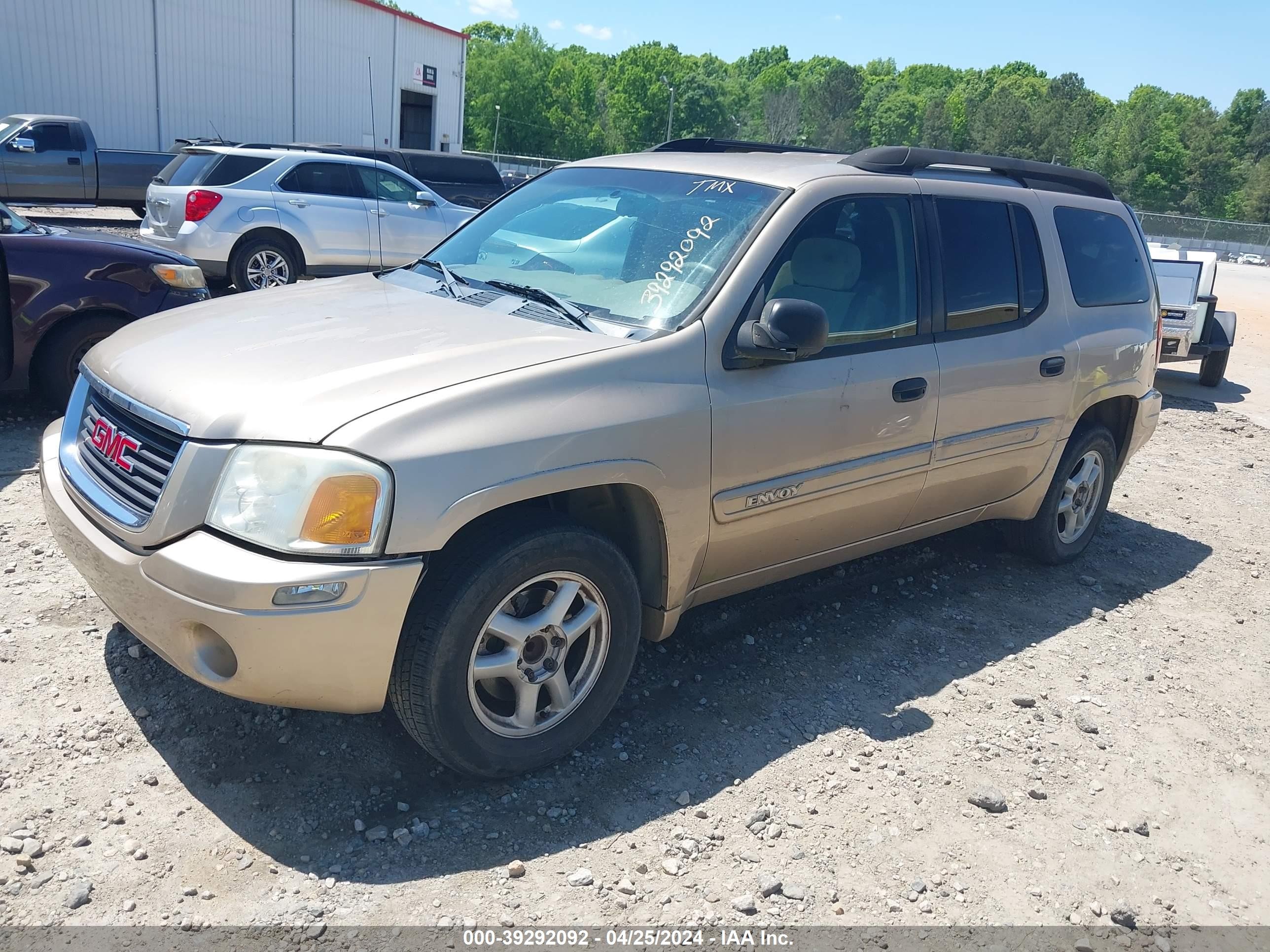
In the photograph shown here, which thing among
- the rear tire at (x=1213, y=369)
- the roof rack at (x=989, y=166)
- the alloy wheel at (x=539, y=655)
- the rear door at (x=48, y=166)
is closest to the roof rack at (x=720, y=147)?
the roof rack at (x=989, y=166)

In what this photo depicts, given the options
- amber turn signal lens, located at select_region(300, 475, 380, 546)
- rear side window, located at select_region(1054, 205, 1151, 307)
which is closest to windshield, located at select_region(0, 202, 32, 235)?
amber turn signal lens, located at select_region(300, 475, 380, 546)

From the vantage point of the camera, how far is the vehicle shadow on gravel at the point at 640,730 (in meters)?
2.85

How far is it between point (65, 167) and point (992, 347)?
57.3 feet

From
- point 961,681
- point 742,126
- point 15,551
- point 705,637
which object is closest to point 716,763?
point 705,637

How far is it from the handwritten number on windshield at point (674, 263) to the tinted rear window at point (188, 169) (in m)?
8.97

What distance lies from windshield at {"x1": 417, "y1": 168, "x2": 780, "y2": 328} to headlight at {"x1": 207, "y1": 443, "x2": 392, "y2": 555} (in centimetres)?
118

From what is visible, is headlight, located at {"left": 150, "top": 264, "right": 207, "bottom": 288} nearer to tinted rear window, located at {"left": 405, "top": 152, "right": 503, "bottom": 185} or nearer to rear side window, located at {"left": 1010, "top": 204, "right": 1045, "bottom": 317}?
rear side window, located at {"left": 1010, "top": 204, "right": 1045, "bottom": 317}

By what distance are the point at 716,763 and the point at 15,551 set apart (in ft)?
10.5

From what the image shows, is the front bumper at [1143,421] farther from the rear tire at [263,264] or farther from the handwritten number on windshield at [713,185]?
the rear tire at [263,264]

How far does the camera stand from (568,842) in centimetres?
287

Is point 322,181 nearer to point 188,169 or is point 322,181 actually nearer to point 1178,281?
point 188,169

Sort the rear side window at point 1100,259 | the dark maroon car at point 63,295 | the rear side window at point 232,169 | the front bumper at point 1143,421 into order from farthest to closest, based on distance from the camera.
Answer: the rear side window at point 232,169
the dark maroon car at point 63,295
the front bumper at point 1143,421
the rear side window at point 1100,259

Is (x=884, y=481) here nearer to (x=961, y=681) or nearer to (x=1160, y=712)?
(x=961, y=681)

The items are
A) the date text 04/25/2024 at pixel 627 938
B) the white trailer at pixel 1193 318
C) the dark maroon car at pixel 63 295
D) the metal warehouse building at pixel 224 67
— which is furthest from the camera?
the metal warehouse building at pixel 224 67
